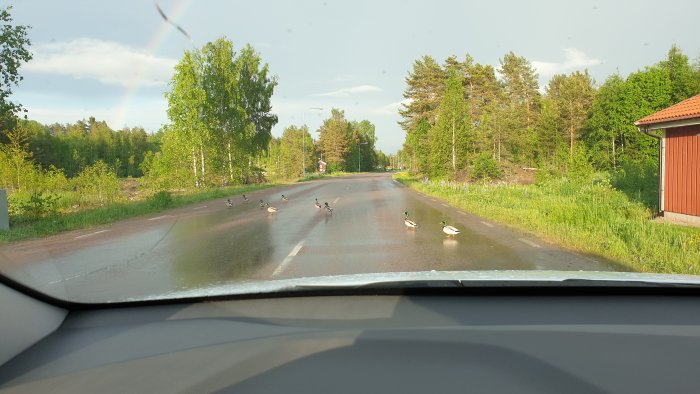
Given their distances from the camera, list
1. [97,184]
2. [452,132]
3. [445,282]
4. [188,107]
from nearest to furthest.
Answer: [445,282]
[97,184]
[452,132]
[188,107]

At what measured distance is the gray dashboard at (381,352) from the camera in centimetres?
167

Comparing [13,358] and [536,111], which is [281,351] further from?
[536,111]

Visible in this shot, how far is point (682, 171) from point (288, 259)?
11.8m

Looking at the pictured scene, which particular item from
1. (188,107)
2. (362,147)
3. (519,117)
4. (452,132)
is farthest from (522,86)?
(362,147)

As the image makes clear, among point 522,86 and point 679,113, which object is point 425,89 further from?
point 679,113

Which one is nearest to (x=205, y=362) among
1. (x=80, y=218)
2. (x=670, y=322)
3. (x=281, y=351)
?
(x=281, y=351)

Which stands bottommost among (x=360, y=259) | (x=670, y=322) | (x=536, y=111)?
(x=360, y=259)

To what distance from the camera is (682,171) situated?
13.2m

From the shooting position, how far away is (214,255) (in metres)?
8.18

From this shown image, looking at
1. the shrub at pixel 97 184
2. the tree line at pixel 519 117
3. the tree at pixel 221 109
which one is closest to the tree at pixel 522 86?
the tree line at pixel 519 117

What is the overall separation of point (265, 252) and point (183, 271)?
1.99 metres

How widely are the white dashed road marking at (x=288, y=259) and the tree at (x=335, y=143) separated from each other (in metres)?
101

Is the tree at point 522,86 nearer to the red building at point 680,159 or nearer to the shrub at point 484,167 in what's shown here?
the shrub at point 484,167

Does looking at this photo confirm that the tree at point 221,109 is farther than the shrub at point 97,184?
Yes
